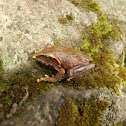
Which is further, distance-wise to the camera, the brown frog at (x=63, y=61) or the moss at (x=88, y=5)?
the moss at (x=88, y=5)

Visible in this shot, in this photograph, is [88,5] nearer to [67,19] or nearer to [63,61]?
[67,19]

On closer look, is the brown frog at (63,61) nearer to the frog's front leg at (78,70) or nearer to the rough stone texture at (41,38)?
the frog's front leg at (78,70)

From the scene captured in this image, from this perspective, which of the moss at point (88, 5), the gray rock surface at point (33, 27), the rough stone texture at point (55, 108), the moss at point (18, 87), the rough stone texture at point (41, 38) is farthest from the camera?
the moss at point (88, 5)

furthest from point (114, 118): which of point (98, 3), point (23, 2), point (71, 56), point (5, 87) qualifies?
point (98, 3)

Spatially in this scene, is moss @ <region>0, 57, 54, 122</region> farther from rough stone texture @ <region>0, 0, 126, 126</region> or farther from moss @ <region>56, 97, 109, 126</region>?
moss @ <region>56, 97, 109, 126</region>

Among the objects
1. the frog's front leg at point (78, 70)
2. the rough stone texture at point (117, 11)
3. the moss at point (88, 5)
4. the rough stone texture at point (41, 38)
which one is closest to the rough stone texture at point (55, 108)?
the rough stone texture at point (41, 38)

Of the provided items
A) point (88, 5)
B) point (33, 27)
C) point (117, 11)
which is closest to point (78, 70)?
point (33, 27)

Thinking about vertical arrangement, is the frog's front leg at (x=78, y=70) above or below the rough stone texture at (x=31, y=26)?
below
